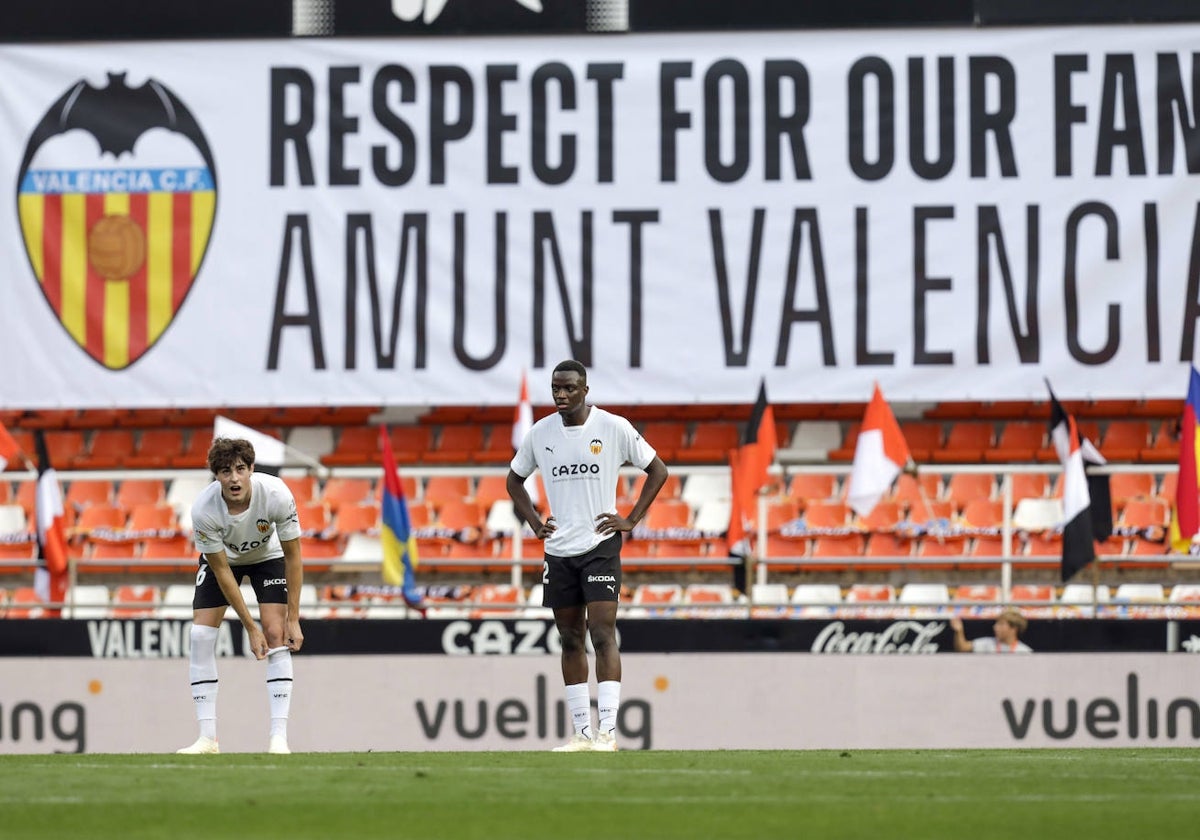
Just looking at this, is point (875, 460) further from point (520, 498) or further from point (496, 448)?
point (520, 498)

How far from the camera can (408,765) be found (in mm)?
8883

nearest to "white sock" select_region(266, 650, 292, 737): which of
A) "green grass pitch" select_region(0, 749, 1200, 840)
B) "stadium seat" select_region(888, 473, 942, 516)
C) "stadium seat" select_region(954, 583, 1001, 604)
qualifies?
"green grass pitch" select_region(0, 749, 1200, 840)

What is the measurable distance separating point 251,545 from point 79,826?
302 centimetres

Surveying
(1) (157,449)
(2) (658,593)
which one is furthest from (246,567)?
(1) (157,449)

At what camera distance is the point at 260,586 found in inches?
380

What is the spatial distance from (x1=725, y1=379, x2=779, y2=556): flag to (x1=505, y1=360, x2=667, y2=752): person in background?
179 inches

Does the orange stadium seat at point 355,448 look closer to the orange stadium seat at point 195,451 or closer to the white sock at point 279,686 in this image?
the orange stadium seat at point 195,451

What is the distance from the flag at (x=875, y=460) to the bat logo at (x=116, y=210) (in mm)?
5569

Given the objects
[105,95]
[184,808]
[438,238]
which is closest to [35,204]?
[105,95]

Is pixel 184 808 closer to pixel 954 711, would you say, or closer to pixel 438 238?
pixel 954 711

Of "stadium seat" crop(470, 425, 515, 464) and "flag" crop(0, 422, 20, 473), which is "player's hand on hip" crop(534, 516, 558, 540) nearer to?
"flag" crop(0, 422, 20, 473)

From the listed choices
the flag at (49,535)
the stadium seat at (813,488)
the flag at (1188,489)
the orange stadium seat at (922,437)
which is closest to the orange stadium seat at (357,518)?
the flag at (49,535)

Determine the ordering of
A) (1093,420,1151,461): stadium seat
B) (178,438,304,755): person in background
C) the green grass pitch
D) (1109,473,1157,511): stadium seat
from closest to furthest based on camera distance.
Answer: the green grass pitch < (178,438,304,755): person in background < (1109,473,1157,511): stadium seat < (1093,420,1151,461): stadium seat

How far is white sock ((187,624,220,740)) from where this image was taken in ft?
31.5
